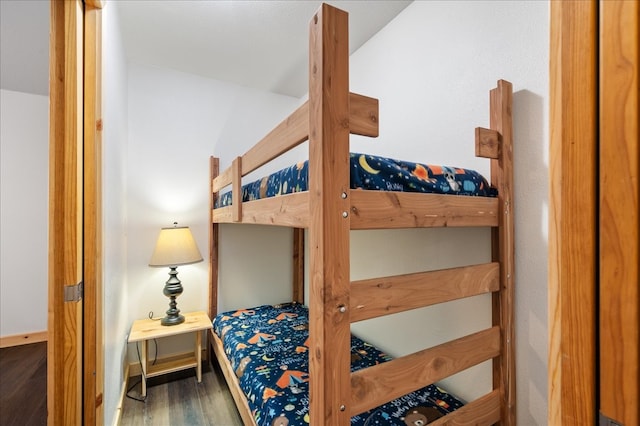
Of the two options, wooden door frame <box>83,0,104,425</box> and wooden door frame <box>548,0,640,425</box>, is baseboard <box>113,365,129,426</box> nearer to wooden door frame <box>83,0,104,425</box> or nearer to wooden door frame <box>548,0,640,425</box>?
wooden door frame <box>83,0,104,425</box>

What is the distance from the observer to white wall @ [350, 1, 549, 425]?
3.75 ft

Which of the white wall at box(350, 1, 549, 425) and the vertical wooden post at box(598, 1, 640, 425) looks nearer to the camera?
the vertical wooden post at box(598, 1, 640, 425)

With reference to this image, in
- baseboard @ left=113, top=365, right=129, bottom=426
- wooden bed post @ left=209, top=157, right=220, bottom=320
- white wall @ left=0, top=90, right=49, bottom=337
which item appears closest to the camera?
baseboard @ left=113, top=365, right=129, bottom=426

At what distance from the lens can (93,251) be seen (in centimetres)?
102

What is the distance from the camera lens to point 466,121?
141cm

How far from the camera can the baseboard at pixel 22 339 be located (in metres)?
2.55

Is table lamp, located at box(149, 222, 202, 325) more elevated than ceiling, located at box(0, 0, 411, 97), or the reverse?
ceiling, located at box(0, 0, 411, 97)

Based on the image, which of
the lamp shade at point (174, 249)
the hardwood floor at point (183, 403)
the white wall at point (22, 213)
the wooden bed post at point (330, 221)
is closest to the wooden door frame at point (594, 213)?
the wooden bed post at point (330, 221)

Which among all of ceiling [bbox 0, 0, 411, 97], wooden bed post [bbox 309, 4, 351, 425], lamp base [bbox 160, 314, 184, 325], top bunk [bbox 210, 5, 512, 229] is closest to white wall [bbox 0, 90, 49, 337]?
ceiling [bbox 0, 0, 411, 97]

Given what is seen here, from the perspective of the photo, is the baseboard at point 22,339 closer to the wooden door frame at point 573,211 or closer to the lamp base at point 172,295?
the lamp base at point 172,295

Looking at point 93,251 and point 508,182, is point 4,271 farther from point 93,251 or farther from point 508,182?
point 508,182

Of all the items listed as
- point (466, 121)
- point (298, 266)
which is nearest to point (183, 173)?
point (298, 266)

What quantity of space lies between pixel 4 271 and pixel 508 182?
402 centimetres

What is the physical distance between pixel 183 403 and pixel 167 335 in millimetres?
452
